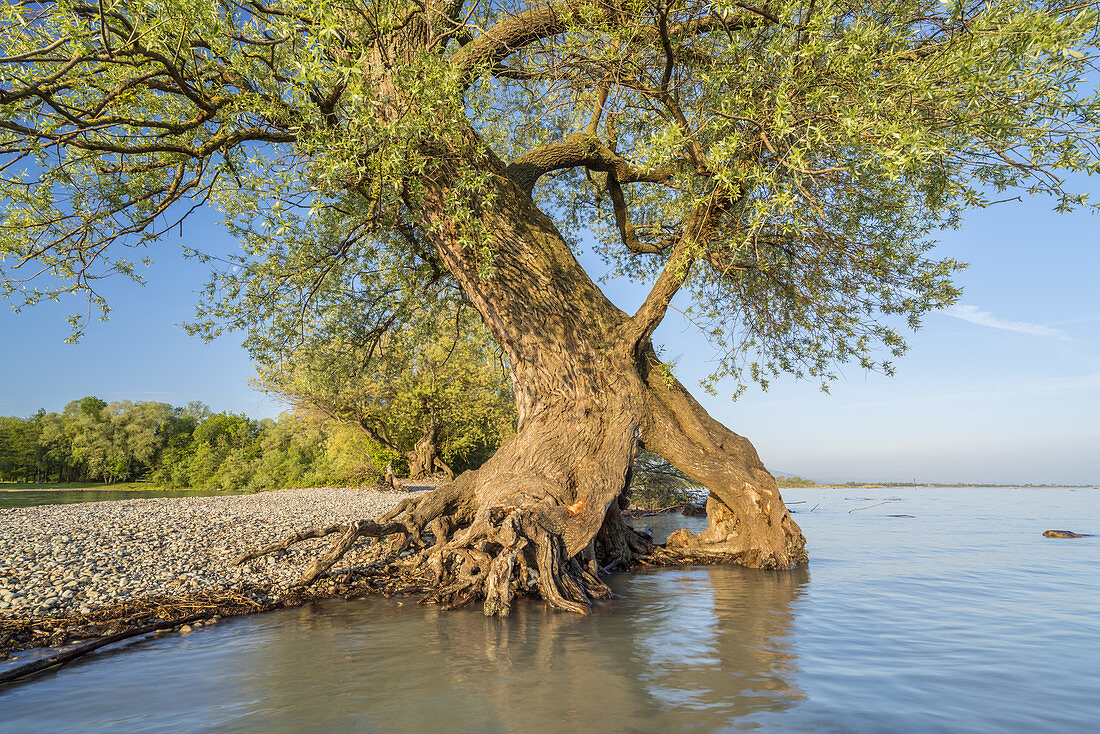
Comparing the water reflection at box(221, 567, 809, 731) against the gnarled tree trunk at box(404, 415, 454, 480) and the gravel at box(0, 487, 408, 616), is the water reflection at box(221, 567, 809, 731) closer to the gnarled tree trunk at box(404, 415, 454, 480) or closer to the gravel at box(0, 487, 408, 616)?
the gravel at box(0, 487, 408, 616)

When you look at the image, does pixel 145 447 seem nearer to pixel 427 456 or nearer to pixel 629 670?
pixel 427 456

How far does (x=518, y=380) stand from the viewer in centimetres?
1070

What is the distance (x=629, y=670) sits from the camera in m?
5.53

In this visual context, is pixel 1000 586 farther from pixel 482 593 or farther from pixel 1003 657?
pixel 482 593

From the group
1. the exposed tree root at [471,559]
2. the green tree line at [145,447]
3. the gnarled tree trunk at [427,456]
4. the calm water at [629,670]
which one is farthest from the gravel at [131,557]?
the green tree line at [145,447]

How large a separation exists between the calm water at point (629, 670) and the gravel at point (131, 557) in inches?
71.3

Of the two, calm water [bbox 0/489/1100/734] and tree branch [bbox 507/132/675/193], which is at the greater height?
tree branch [bbox 507/132/675/193]

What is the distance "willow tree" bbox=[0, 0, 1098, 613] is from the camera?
6000 mm

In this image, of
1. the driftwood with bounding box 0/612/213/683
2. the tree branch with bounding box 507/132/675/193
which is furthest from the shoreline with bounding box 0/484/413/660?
the tree branch with bounding box 507/132/675/193

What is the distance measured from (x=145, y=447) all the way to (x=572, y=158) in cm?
6966

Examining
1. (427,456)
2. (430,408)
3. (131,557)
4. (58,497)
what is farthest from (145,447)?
(131,557)

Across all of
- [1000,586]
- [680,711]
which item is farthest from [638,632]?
[1000,586]

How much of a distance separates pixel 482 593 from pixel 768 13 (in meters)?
9.47

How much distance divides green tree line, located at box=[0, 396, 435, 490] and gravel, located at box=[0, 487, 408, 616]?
31340 millimetres
